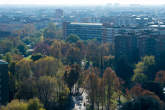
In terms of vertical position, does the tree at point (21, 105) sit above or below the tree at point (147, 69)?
above

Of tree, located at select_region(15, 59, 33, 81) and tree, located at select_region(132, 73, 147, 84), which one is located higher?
tree, located at select_region(15, 59, 33, 81)

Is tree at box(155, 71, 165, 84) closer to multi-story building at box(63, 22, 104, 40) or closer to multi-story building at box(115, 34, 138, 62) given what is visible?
multi-story building at box(115, 34, 138, 62)

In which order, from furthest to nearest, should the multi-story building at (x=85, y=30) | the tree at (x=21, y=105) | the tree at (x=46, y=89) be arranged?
the multi-story building at (x=85, y=30), the tree at (x=46, y=89), the tree at (x=21, y=105)

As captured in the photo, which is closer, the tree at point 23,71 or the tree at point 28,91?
the tree at point 28,91

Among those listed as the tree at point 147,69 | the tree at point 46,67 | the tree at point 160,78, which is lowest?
the tree at point 147,69

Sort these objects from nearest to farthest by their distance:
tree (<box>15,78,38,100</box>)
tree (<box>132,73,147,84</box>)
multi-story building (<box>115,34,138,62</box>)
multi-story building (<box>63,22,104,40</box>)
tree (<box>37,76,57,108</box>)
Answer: tree (<box>15,78,38,100</box>) → tree (<box>37,76,57,108</box>) → tree (<box>132,73,147,84</box>) → multi-story building (<box>115,34,138,62</box>) → multi-story building (<box>63,22,104,40</box>)

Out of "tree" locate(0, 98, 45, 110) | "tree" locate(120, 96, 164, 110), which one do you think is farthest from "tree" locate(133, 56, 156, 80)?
"tree" locate(0, 98, 45, 110)

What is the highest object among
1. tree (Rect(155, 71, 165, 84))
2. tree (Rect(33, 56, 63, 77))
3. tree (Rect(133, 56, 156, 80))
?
tree (Rect(33, 56, 63, 77))

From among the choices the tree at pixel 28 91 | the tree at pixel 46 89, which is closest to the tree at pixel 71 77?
the tree at pixel 46 89

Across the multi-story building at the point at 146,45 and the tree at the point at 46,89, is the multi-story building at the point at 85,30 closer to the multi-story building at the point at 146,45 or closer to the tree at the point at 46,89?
the multi-story building at the point at 146,45

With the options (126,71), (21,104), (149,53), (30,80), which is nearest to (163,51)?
(149,53)
